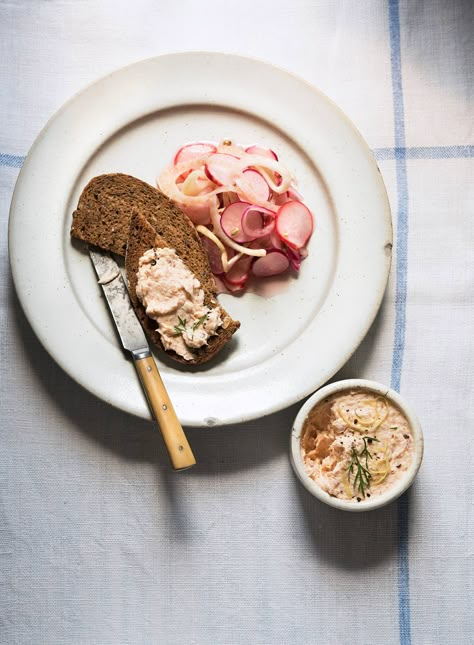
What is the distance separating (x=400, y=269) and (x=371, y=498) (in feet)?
2.97

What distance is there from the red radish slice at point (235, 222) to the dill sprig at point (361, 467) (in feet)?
2.78

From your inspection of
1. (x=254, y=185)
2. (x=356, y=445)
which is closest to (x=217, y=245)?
(x=254, y=185)

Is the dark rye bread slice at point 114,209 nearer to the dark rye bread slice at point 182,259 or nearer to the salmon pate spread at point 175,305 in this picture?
the dark rye bread slice at point 182,259

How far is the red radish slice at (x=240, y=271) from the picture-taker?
8.92 ft

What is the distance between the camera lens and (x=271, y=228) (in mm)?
2703

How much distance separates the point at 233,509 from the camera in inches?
110

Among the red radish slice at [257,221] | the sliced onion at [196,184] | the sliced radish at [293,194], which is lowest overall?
the red radish slice at [257,221]

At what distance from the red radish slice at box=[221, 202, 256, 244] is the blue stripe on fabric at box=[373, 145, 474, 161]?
2.06 ft

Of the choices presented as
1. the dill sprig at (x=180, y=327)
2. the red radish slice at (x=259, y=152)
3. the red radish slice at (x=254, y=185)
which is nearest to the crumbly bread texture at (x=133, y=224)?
the dill sprig at (x=180, y=327)

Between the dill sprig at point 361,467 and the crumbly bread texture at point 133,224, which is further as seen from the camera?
the crumbly bread texture at point 133,224

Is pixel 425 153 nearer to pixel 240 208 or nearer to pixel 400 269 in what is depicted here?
pixel 400 269

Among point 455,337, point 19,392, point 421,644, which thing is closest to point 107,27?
point 19,392

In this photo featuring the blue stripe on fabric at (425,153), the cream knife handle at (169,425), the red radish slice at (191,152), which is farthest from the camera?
the blue stripe on fabric at (425,153)

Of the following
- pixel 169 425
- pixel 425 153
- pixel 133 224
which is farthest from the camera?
pixel 425 153
